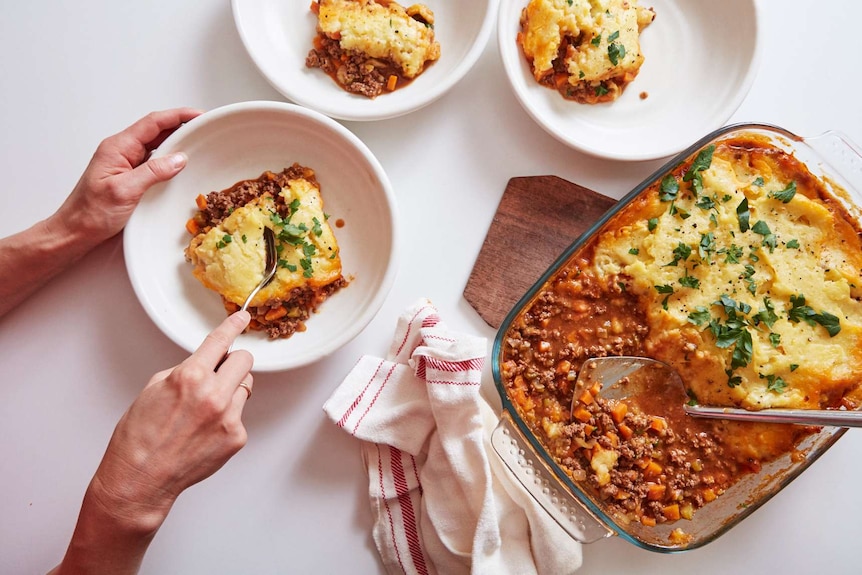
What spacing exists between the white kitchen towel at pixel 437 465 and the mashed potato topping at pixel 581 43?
1141 mm

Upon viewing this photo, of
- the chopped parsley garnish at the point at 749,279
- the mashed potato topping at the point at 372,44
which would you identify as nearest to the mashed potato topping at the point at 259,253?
the mashed potato topping at the point at 372,44

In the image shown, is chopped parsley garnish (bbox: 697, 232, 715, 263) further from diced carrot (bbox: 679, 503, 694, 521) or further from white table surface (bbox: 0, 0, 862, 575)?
diced carrot (bbox: 679, 503, 694, 521)

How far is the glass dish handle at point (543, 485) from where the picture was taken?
245cm

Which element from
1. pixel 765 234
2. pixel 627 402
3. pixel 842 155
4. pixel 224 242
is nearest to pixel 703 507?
pixel 627 402

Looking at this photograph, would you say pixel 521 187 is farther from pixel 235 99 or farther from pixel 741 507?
pixel 741 507

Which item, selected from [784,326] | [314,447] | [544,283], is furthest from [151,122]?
[784,326]

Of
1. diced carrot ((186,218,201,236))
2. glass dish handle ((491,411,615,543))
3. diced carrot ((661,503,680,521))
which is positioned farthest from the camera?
diced carrot ((186,218,201,236))

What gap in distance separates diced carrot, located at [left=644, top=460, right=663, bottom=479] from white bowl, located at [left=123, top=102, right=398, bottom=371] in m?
1.25

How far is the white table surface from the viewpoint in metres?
2.76

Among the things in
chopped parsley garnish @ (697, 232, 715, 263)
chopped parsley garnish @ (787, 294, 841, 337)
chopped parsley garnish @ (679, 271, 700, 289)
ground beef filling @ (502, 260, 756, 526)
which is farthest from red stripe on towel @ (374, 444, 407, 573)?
chopped parsley garnish @ (787, 294, 841, 337)

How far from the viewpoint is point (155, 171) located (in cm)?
250

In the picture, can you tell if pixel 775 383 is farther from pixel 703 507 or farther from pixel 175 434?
pixel 175 434

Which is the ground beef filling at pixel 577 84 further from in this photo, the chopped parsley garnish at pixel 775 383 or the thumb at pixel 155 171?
the thumb at pixel 155 171

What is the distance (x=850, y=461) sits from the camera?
2881 millimetres
